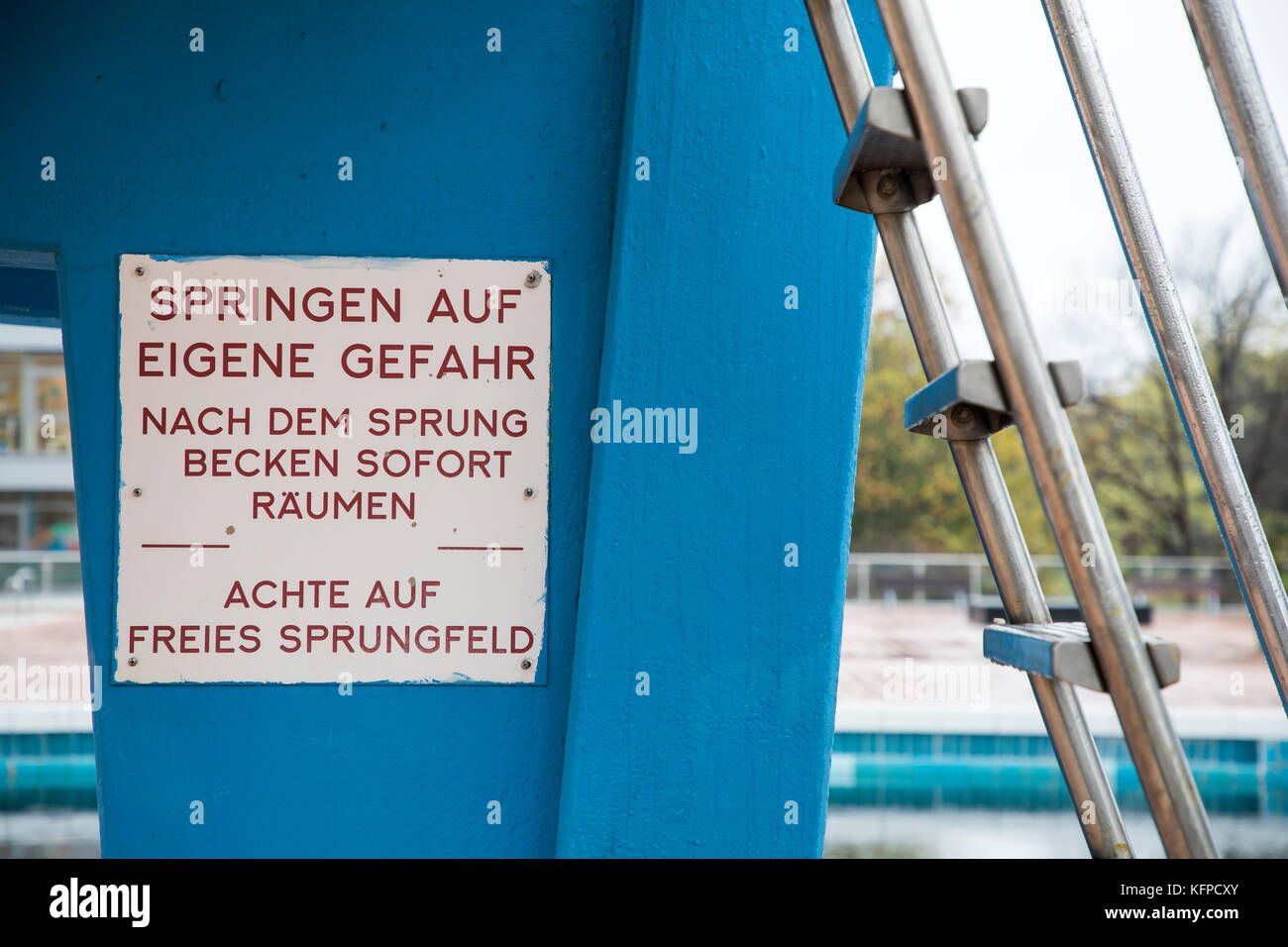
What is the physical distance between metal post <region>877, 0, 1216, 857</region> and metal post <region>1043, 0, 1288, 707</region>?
0.36 metres

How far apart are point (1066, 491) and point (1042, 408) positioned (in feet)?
0.23

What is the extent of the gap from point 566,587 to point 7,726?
313 inches

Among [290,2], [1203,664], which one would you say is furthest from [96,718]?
[1203,664]

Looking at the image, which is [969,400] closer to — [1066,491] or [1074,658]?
[1066,491]

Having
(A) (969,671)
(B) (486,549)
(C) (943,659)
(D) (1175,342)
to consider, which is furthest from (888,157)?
(C) (943,659)

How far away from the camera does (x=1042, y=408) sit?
2.81 ft

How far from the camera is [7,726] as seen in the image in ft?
26.0

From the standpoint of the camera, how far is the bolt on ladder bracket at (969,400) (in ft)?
2.84

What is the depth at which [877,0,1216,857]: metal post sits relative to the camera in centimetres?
84

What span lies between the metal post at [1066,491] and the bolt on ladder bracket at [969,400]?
0.01 meters
